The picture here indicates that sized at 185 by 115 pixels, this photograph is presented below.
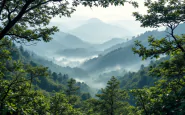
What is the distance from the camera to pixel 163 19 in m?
14.2

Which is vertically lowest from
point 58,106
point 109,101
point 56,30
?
point 58,106

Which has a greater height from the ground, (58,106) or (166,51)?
(166,51)

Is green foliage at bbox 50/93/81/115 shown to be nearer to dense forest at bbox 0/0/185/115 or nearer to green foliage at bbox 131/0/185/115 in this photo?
dense forest at bbox 0/0/185/115

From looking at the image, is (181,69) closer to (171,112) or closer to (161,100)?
(161,100)

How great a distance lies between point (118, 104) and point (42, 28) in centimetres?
2375

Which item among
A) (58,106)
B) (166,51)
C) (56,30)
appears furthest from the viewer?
(58,106)

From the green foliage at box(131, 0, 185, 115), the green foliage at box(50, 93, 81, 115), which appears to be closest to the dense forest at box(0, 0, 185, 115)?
the green foliage at box(131, 0, 185, 115)

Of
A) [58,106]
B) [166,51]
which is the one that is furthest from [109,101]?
[166,51]

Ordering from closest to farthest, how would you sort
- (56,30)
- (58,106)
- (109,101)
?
(56,30)
(58,106)
(109,101)

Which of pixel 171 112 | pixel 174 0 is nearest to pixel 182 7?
pixel 174 0

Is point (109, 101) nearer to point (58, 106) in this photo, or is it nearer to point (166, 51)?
point (58, 106)

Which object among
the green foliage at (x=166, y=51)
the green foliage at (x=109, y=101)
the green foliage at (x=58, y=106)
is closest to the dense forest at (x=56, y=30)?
the green foliage at (x=166, y=51)

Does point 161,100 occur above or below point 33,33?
below

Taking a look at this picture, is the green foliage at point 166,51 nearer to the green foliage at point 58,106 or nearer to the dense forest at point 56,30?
the dense forest at point 56,30
